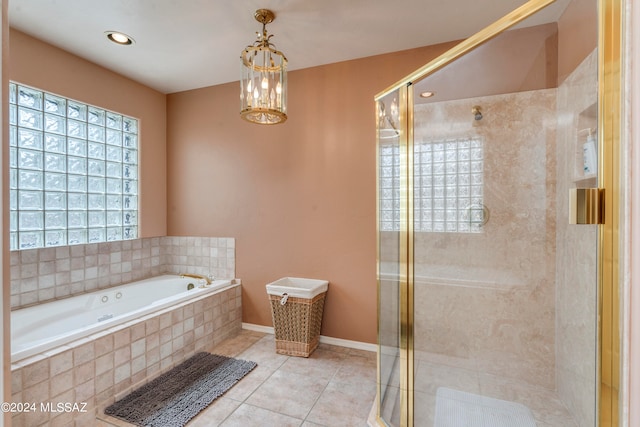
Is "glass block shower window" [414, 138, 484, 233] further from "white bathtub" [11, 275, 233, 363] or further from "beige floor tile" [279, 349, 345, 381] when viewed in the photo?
"white bathtub" [11, 275, 233, 363]

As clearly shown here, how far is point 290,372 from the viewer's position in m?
2.25

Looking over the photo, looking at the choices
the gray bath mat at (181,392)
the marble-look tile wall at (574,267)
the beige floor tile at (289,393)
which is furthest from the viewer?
the beige floor tile at (289,393)

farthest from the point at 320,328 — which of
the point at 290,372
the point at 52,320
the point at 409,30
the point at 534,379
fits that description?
the point at 409,30

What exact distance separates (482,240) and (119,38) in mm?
Result: 3152

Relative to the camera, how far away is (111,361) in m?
1.86

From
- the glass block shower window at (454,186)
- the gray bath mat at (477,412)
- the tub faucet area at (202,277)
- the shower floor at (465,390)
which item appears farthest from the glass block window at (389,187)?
the tub faucet area at (202,277)

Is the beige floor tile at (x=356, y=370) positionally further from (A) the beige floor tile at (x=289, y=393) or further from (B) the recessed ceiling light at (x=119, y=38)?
(B) the recessed ceiling light at (x=119, y=38)

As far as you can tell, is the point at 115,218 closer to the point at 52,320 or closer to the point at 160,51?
the point at 52,320

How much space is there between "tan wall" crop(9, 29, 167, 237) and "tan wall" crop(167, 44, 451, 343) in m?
0.16

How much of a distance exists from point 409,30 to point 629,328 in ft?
7.35

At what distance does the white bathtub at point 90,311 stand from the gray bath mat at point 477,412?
2044 mm

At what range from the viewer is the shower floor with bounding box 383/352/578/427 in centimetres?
159

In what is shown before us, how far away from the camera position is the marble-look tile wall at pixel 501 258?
179 centimetres

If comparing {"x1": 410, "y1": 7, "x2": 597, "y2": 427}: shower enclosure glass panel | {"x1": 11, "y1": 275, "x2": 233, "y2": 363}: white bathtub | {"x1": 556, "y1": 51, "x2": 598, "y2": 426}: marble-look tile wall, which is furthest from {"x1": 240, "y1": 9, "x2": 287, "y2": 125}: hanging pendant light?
{"x1": 11, "y1": 275, "x2": 233, "y2": 363}: white bathtub
